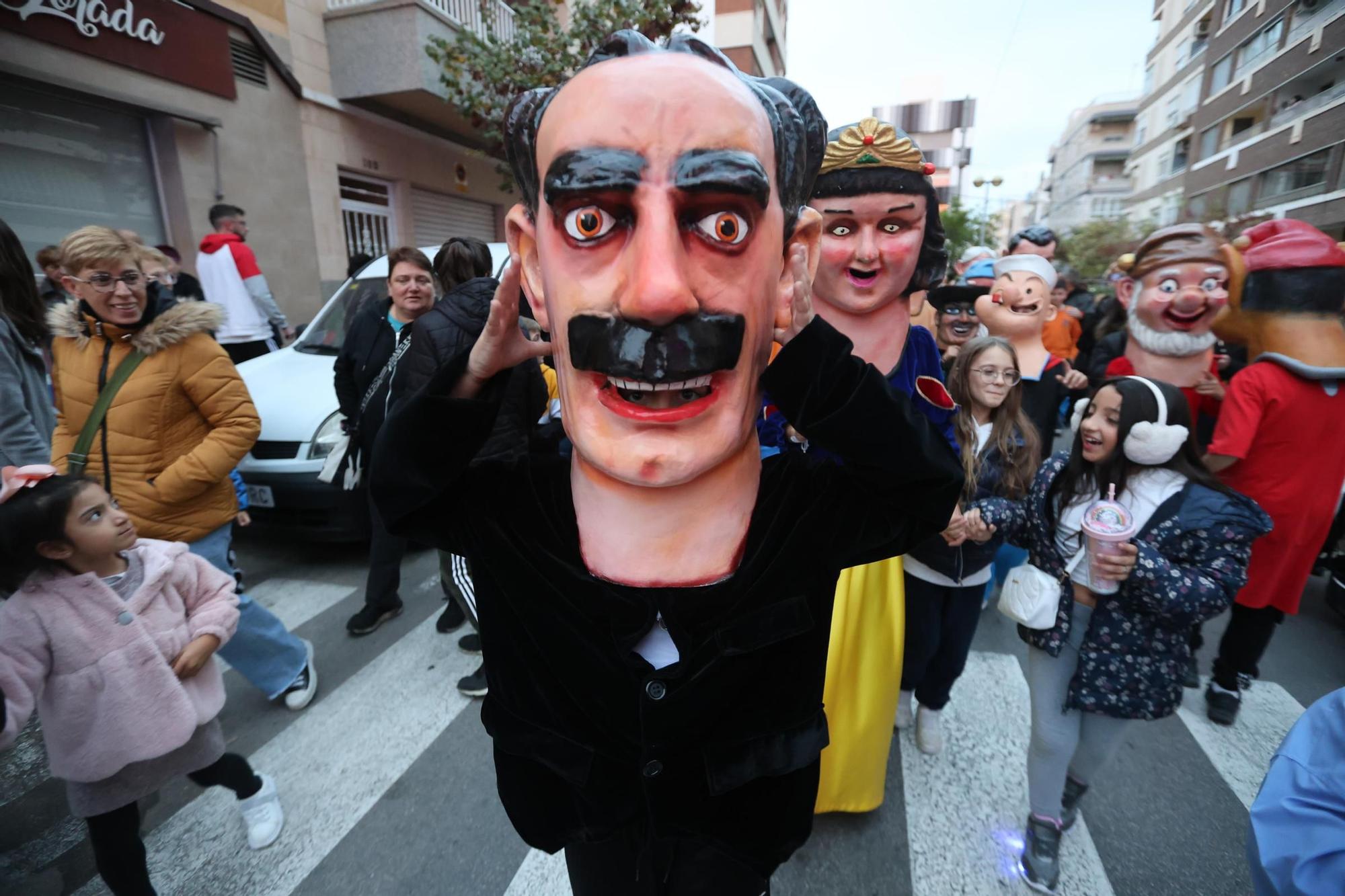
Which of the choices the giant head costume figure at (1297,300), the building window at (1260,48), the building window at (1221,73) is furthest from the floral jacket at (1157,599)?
the building window at (1221,73)

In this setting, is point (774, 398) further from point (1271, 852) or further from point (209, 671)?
point (209, 671)

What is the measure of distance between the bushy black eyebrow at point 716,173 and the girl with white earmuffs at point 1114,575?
154 cm

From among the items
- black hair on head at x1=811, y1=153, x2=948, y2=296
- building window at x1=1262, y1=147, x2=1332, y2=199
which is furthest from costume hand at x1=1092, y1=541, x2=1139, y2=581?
building window at x1=1262, y1=147, x2=1332, y2=199

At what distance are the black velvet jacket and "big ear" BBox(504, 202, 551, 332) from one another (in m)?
0.16

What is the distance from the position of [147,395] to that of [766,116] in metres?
2.63

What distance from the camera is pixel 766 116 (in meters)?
1.12

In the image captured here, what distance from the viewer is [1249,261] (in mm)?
2904

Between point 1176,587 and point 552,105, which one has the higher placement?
point 552,105

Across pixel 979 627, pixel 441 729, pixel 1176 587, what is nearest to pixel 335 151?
pixel 441 729

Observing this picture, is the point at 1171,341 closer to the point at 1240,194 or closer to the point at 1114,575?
the point at 1114,575

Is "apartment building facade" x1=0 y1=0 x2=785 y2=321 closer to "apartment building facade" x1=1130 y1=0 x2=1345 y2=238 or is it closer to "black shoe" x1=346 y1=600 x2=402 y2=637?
"black shoe" x1=346 y1=600 x2=402 y2=637

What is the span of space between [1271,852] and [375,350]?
3.60 meters

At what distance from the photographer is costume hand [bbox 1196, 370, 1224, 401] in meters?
3.18

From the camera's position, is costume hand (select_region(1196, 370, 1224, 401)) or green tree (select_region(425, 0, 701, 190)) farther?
green tree (select_region(425, 0, 701, 190))
